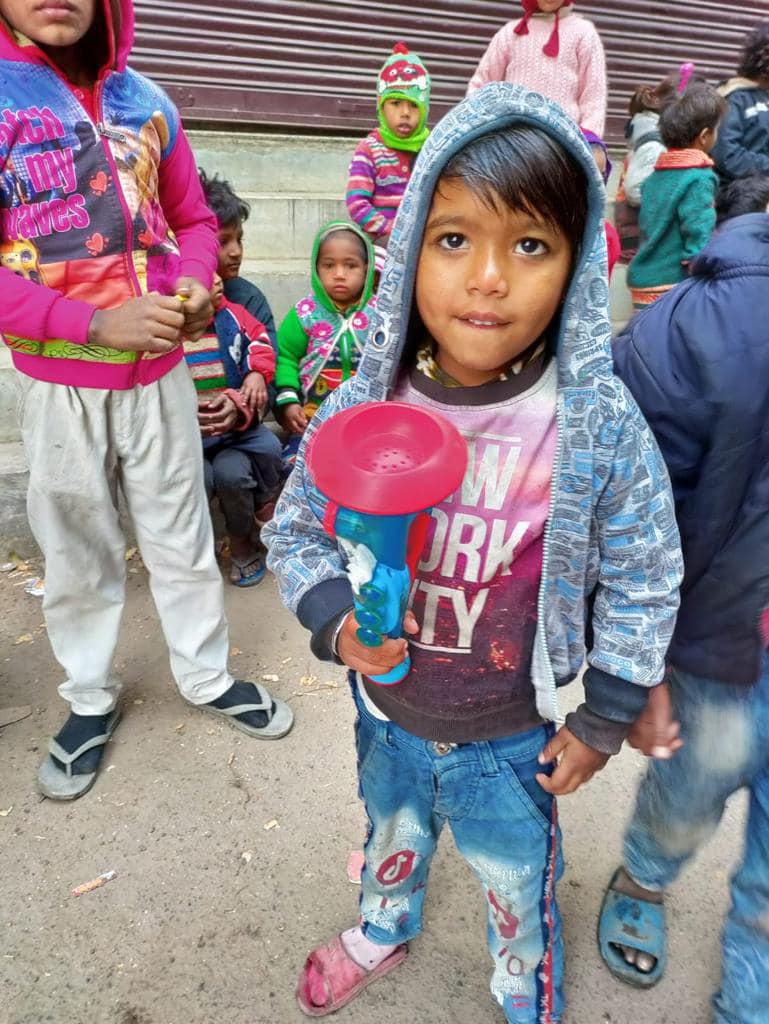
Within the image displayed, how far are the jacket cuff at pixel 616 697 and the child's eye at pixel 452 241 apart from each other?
0.66m

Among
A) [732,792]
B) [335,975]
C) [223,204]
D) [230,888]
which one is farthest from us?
[223,204]

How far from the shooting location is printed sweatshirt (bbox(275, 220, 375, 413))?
11.0 feet

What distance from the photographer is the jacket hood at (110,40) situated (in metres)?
1.48

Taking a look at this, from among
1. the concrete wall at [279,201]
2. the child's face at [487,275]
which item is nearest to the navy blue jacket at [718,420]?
the child's face at [487,275]

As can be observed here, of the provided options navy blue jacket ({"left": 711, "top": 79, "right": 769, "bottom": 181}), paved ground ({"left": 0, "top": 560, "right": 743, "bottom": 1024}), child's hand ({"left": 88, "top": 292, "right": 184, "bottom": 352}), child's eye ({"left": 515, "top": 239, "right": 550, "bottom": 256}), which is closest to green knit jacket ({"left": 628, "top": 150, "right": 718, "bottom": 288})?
navy blue jacket ({"left": 711, "top": 79, "right": 769, "bottom": 181})

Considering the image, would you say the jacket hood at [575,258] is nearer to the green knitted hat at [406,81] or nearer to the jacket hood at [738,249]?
the jacket hood at [738,249]

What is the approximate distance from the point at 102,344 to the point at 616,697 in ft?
4.46

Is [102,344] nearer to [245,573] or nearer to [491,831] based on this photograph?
[491,831]

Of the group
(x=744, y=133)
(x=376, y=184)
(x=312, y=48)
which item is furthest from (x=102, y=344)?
(x=312, y=48)

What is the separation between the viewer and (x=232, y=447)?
10.3 ft

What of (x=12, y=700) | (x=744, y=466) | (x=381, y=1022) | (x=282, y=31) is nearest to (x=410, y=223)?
(x=744, y=466)

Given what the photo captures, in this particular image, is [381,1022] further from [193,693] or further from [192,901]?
[193,693]

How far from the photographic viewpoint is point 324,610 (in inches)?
42.7

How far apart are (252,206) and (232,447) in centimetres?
228
